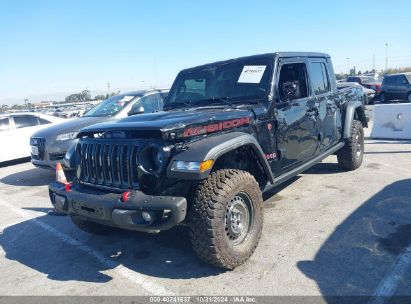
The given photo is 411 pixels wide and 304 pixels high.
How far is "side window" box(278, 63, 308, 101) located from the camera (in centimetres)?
451

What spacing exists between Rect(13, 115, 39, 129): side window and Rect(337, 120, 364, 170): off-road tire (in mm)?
8703

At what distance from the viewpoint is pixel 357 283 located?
3131mm

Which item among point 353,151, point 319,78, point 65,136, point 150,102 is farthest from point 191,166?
point 150,102

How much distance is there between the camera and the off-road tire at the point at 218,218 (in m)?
3.25

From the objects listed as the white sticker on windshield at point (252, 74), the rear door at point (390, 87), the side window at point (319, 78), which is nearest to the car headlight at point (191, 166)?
the white sticker on windshield at point (252, 74)

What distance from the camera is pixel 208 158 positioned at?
3.22 m

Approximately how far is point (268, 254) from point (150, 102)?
18.4 feet

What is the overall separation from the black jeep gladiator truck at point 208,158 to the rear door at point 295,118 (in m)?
0.01

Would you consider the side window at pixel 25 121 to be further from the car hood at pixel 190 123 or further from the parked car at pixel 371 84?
the parked car at pixel 371 84

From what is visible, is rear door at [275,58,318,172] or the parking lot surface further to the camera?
rear door at [275,58,318,172]

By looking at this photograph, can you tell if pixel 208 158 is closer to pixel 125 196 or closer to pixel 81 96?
pixel 125 196

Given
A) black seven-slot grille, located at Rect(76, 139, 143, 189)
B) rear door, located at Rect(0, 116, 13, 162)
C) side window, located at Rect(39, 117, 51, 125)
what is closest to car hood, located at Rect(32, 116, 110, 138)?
rear door, located at Rect(0, 116, 13, 162)

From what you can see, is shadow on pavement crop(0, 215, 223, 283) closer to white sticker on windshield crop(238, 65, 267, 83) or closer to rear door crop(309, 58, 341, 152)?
white sticker on windshield crop(238, 65, 267, 83)

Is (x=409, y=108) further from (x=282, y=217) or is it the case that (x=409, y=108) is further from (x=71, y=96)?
(x=71, y=96)
